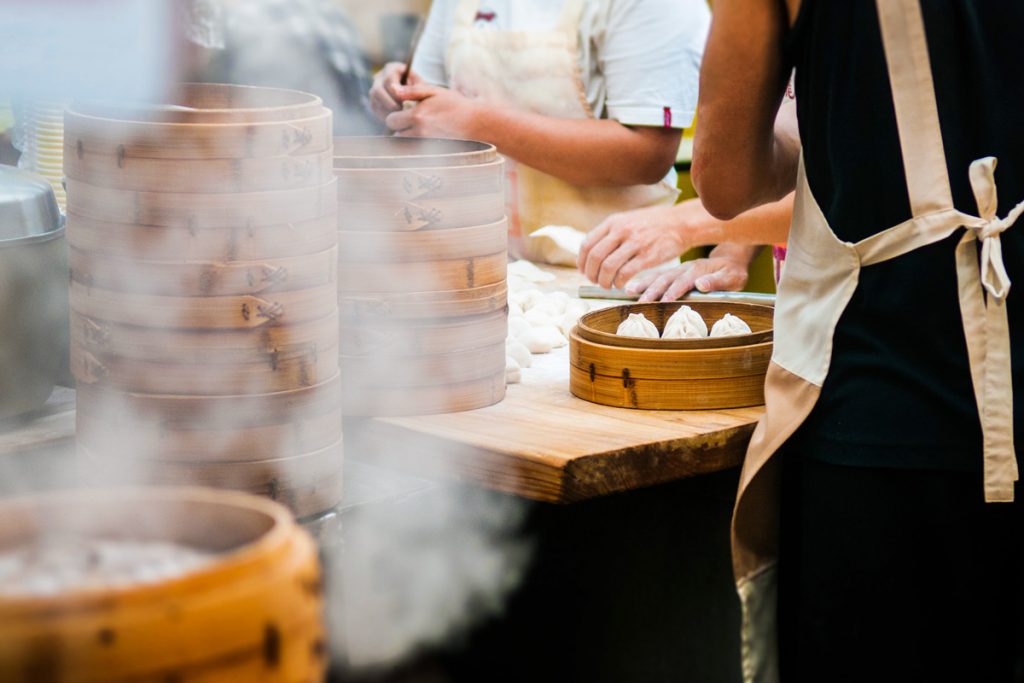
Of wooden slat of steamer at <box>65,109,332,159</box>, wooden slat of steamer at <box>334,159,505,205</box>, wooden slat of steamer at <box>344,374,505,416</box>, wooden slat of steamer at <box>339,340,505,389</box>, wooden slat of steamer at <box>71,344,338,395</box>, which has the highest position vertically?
wooden slat of steamer at <box>65,109,332,159</box>

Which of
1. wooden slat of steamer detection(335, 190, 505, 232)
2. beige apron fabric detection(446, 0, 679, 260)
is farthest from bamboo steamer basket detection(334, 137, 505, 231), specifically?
beige apron fabric detection(446, 0, 679, 260)

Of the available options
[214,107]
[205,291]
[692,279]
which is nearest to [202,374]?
[205,291]

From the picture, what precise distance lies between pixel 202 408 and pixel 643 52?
7.51 feet

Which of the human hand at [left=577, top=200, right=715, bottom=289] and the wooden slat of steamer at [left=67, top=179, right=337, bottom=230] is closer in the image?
the wooden slat of steamer at [left=67, top=179, right=337, bottom=230]

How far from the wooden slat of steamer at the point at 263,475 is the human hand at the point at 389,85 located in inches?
82.0

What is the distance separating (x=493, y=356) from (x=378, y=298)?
22cm

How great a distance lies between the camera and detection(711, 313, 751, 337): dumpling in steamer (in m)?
2.08

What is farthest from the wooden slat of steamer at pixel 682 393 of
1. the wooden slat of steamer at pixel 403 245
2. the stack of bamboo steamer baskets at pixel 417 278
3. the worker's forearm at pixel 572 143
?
the worker's forearm at pixel 572 143

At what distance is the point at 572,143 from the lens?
351 cm

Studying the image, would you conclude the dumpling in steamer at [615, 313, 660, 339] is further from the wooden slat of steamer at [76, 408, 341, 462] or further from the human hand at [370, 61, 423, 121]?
the human hand at [370, 61, 423, 121]

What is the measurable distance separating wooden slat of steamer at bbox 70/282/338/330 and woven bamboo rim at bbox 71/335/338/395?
0.16ft

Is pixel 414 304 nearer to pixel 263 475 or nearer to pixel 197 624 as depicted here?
pixel 263 475

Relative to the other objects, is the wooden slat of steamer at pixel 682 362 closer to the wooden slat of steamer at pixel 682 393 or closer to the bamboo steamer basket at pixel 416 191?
the wooden slat of steamer at pixel 682 393

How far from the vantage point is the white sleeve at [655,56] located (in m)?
3.45
